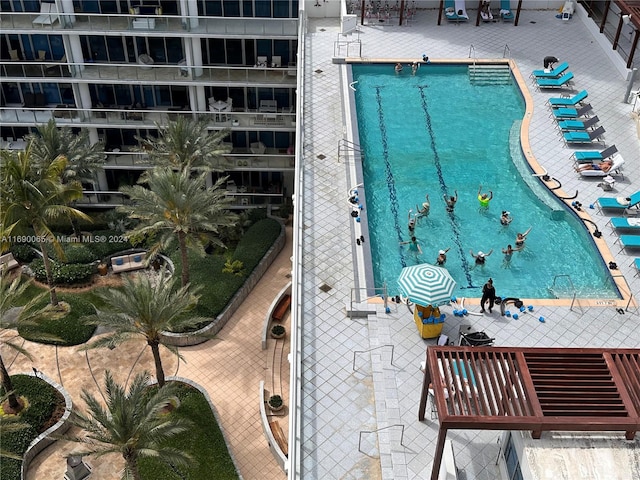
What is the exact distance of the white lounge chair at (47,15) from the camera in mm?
37062

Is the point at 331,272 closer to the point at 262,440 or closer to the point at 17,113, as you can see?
the point at 262,440

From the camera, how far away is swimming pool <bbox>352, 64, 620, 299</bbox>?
2642 centimetres

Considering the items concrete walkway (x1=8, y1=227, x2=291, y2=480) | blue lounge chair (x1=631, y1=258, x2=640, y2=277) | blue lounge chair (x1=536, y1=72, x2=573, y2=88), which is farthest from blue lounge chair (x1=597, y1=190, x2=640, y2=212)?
concrete walkway (x1=8, y1=227, x2=291, y2=480)

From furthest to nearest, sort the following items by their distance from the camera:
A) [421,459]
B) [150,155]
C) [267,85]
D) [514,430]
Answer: [267,85] < [150,155] < [421,459] < [514,430]

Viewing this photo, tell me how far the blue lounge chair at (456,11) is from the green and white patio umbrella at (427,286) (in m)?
23.2

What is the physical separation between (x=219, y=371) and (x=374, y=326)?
11.1 meters

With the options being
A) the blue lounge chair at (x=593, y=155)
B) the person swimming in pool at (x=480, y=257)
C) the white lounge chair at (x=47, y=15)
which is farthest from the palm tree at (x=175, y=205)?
the blue lounge chair at (x=593, y=155)

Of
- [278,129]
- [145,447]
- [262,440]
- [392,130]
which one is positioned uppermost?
[392,130]

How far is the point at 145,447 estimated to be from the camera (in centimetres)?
2433

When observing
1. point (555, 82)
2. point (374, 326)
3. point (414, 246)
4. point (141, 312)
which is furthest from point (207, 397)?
point (555, 82)

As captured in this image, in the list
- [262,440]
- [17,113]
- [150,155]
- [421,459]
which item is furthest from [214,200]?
[421,459]

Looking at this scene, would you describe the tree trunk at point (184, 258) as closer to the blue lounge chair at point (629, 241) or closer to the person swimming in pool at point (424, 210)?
the person swimming in pool at point (424, 210)

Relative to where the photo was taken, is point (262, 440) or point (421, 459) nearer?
point (421, 459)

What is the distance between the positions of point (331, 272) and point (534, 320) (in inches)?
272
